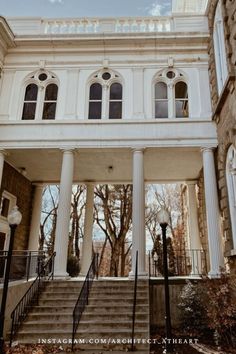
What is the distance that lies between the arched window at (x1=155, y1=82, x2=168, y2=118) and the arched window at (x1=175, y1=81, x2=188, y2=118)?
0.51m

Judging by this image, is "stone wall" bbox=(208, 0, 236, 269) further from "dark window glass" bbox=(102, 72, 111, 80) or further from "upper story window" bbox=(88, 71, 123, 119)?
"dark window glass" bbox=(102, 72, 111, 80)

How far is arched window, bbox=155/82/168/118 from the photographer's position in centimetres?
1376

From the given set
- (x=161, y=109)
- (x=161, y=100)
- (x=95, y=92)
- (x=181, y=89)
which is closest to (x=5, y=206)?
(x=95, y=92)

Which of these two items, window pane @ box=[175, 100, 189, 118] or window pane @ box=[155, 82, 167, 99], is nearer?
window pane @ box=[175, 100, 189, 118]

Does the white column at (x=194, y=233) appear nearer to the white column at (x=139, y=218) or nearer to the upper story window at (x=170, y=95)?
the white column at (x=139, y=218)

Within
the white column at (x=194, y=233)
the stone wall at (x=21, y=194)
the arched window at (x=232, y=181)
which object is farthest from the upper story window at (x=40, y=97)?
the white column at (x=194, y=233)

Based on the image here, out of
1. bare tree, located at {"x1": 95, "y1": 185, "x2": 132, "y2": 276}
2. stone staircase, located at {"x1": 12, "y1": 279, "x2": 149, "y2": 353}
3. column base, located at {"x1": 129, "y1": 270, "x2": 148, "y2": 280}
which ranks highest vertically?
bare tree, located at {"x1": 95, "y1": 185, "x2": 132, "y2": 276}

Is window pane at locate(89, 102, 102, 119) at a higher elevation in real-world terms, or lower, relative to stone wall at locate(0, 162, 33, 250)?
higher

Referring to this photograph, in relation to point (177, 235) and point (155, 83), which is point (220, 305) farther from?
point (177, 235)

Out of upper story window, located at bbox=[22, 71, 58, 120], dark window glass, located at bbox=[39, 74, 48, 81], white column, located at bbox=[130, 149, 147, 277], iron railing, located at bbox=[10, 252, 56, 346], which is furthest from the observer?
dark window glass, located at bbox=[39, 74, 48, 81]

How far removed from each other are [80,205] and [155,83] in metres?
18.1

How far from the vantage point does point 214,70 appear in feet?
42.2

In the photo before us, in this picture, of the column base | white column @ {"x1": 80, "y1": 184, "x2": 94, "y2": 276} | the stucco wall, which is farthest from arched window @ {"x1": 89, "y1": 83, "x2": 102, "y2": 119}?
the stucco wall

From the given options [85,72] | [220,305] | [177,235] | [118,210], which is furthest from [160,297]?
[177,235]
